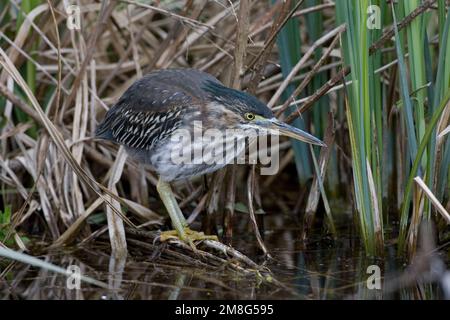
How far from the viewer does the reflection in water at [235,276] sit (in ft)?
15.1

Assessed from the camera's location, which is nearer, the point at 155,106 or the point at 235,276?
the point at 235,276

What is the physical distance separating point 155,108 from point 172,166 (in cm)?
48

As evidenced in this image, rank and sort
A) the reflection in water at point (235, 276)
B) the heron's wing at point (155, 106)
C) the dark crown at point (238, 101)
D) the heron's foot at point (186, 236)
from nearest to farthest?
the reflection in water at point (235, 276), the dark crown at point (238, 101), the heron's foot at point (186, 236), the heron's wing at point (155, 106)

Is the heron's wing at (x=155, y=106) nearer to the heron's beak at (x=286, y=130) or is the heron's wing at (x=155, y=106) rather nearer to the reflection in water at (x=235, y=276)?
the heron's beak at (x=286, y=130)

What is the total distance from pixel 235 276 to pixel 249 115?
112 centimetres

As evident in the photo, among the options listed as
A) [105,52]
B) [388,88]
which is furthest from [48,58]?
[388,88]

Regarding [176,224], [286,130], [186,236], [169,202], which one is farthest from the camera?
[169,202]

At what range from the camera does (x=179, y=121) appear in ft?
18.4

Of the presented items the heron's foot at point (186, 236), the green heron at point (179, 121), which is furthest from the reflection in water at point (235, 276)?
the green heron at point (179, 121)

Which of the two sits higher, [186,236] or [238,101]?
[238,101]

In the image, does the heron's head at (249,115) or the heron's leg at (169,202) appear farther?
the heron's leg at (169,202)

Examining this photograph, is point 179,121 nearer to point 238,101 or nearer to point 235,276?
point 238,101

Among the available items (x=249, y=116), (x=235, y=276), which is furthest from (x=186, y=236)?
(x=249, y=116)
